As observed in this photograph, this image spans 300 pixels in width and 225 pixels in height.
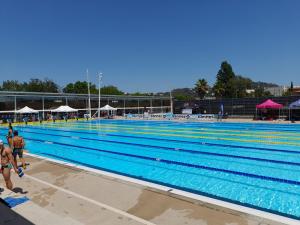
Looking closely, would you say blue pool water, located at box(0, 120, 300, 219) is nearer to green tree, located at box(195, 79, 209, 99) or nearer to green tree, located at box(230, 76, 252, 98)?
green tree, located at box(195, 79, 209, 99)

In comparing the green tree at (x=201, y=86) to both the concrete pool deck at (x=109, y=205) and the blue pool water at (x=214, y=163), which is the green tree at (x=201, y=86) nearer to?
the blue pool water at (x=214, y=163)

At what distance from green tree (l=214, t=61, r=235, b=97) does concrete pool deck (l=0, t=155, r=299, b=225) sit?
63171 millimetres

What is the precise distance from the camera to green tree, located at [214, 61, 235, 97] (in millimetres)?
67312

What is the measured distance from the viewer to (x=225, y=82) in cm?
7056

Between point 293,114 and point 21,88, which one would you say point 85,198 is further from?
point 21,88

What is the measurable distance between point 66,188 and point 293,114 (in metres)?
21.3

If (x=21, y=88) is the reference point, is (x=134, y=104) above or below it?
below

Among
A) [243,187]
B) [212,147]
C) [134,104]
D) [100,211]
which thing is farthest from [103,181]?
[134,104]

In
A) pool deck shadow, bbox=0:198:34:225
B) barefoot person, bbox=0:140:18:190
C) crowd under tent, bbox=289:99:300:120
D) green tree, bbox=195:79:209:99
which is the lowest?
pool deck shadow, bbox=0:198:34:225

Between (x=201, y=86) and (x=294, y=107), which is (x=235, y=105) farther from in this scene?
(x=201, y=86)

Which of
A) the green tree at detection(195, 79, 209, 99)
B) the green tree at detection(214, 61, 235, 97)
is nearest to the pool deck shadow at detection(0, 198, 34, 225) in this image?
the green tree at detection(195, 79, 209, 99)

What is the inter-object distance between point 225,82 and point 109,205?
68834 mm

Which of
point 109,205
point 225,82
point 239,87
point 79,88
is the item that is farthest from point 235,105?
point 79,88

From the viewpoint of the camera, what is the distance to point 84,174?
7422 millimetres
